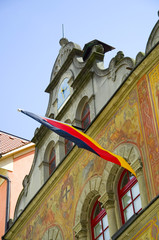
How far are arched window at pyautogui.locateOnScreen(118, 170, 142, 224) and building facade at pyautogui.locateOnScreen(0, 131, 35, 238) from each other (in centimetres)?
696

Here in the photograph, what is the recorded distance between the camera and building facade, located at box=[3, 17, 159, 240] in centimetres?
1225

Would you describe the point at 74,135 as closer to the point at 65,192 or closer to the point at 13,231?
the point at 65,192

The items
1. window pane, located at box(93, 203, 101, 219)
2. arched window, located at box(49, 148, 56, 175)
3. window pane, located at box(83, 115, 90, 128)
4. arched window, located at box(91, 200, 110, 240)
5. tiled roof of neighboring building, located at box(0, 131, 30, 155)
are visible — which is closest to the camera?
arched window, located at box(91, 200, 110, 240)

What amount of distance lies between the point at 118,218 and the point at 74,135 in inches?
80.6

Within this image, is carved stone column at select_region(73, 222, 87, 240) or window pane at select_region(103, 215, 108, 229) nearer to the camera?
window pane at select_region(103, 215, 108, 229)

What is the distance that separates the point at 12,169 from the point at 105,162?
335 inches

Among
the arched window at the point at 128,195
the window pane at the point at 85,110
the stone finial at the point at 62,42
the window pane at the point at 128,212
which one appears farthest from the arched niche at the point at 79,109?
the window pane at the point at 128,212

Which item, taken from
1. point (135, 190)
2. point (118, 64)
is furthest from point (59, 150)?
point (135, 190)

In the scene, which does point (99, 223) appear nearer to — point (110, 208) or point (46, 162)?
point (110, 208)

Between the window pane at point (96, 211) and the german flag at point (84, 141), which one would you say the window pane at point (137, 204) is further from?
the window pane at point (96, 211)

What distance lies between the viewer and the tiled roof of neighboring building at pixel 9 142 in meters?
23.1

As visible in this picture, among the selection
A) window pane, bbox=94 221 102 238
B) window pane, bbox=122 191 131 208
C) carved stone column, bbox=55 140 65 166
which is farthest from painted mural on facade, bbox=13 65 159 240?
carved stone column, bbox=55 140 65 166

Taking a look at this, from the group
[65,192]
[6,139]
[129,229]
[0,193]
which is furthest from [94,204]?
[6,139]

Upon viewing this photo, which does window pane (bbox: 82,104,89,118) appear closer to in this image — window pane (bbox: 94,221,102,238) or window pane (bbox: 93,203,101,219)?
window pane (bbox: 93,203,101,219)
